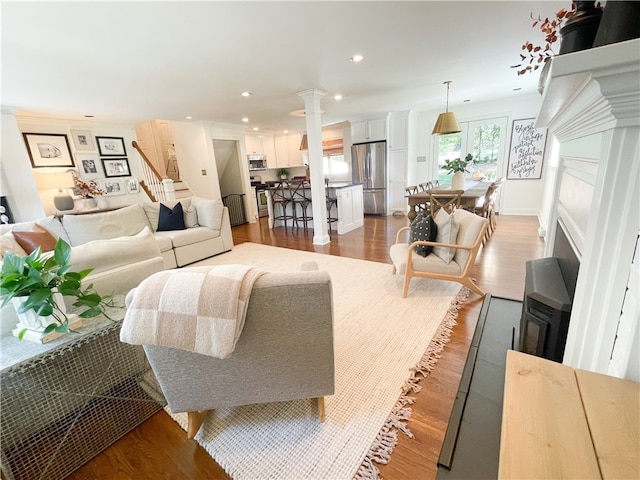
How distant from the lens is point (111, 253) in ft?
7.07

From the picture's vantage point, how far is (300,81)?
11.2ft

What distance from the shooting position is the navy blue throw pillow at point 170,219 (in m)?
3.87

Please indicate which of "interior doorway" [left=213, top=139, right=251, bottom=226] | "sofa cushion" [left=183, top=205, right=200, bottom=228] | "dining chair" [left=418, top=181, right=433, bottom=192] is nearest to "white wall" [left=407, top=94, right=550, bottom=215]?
"dining chair" [left=418, top=181, right=433, bottom=192]

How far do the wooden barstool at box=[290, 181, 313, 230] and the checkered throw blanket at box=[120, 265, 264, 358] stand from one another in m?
4.44

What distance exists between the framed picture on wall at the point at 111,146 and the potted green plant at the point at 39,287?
16.6 feet

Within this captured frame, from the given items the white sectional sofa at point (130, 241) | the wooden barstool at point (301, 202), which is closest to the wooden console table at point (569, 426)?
the white sectional sofa at point (130, 241)

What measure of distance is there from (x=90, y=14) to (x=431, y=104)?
549 cm

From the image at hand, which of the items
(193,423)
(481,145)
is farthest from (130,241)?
(481,145)

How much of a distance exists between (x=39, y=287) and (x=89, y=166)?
5.13 metres

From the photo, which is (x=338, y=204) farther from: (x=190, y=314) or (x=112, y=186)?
(x=112, y=186)

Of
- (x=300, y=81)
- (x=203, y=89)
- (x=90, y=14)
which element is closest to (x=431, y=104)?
(x=300, y=81)

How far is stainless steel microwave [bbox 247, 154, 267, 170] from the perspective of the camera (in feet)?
25.5

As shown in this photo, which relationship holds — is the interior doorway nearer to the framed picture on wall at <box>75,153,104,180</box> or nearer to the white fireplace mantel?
the framed picture on wall at <box>75,153,104,180</box>

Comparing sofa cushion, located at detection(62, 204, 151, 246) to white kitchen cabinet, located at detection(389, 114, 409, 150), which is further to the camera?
white kitchen cabinet, located at detection(389, 114, 409, 150)
